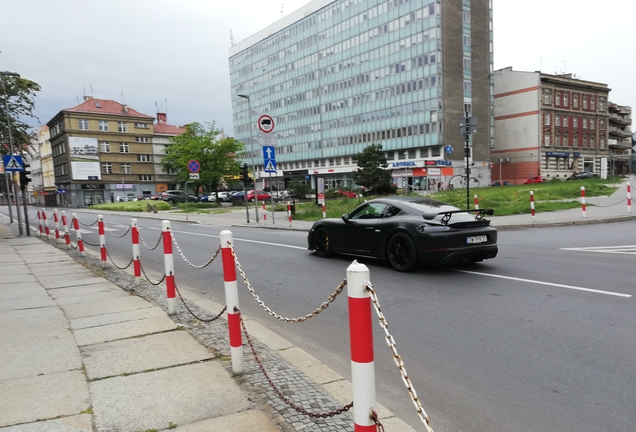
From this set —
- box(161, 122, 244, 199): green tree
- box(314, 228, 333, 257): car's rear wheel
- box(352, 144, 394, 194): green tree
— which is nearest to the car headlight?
box(314, 228, 333, 257): car's rear wheel

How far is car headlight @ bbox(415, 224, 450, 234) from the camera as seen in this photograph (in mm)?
7607

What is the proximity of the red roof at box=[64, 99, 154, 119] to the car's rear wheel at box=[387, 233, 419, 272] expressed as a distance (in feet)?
281

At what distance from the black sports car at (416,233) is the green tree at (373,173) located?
37.0 metres

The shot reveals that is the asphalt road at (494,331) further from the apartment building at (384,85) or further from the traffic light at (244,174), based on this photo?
the apartment building at (384,85)

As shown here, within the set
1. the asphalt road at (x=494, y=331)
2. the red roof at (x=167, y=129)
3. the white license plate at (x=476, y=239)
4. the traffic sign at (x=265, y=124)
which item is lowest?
the asphalt road at (x=494, y=331)

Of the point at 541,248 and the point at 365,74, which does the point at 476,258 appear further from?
the point at 365,74

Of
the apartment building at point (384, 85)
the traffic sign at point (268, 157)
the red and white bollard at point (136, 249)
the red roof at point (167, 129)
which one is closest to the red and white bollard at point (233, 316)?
the red and white bollard at point (136, 249)

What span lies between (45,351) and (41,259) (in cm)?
845

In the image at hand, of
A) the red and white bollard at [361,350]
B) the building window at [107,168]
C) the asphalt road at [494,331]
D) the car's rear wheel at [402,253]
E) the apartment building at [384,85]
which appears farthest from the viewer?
the building window at [107,168]

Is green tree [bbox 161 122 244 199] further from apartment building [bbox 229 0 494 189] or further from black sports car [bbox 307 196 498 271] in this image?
black sports car [bbox 307 196 498 271]

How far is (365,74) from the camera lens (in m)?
70.2

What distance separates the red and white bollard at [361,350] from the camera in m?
1.94

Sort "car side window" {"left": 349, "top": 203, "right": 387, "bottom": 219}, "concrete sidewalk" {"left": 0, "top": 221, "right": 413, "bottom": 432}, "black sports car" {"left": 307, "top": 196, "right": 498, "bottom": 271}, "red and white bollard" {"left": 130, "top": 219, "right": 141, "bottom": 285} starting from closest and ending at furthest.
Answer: "concrete sidewalk" {"left": 0, "top": 221, "right": 413, "bottom": 432}
"red and white bollard" {"left": 130, "top": 219, "right": 141, "bottom": 285}
"black sports car" {"left": 307, "top": 196, "right": 498, "bottom": 271}
"car side window" {"left": 349, "top": 203, "right": 387, "bottom": 219}

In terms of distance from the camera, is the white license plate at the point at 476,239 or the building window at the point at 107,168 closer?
the white license plate at the point at 476,239
